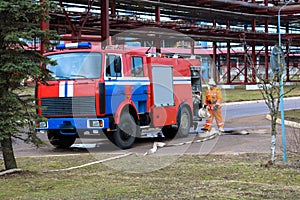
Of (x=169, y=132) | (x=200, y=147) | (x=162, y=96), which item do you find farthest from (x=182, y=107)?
(x=200, y=147)

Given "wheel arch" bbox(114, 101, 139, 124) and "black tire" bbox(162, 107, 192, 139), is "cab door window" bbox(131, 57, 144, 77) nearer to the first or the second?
"wheel arch" bbox(114, 101, 139, 124)

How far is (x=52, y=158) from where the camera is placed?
11.5 metres

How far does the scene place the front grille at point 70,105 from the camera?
12.4 meters

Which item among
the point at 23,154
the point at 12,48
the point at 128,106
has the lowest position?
the point at 23,154

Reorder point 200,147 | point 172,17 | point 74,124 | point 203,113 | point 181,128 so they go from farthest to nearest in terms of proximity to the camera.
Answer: point 172,17
point 203,113
point 181,128
point 200,147
point 74,124

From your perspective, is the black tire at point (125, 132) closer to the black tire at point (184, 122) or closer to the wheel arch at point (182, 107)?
the wheel arch at point (182, 107)

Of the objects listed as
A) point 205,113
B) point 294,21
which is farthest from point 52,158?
point 294,21

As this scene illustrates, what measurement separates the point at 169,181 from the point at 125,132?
5.12m

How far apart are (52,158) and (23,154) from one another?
5.33 ft

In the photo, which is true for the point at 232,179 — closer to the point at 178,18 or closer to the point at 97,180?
the point at 97,180

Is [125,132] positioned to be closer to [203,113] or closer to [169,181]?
[203,113]

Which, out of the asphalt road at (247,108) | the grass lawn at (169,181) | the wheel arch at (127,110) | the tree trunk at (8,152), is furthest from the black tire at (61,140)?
the asphalt road at (247,108)

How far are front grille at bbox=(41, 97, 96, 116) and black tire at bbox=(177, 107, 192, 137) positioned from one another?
419 cm

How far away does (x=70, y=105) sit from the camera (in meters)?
12.6
